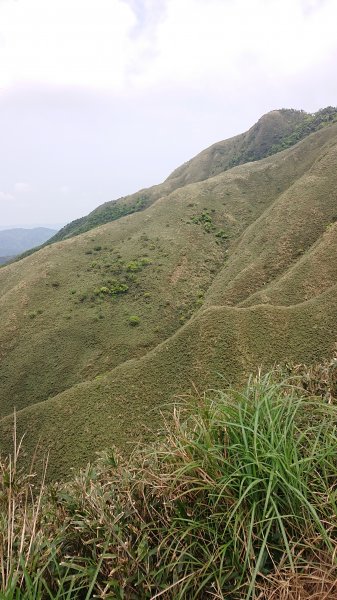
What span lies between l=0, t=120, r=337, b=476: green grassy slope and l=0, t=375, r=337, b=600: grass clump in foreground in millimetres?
8854

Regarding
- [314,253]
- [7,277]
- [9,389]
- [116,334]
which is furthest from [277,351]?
[7,277]

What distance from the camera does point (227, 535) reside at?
500 cm

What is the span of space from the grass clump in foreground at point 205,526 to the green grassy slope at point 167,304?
29.0 feet

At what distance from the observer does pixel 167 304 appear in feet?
241

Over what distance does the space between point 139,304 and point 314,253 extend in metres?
32.3

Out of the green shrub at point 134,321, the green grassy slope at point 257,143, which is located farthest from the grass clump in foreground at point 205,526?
the green grassy slope at point 257,143

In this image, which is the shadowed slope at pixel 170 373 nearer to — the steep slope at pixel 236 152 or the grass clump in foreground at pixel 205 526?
the grass clump in foreground at pixel 205 526

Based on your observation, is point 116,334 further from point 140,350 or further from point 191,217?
point 191,217

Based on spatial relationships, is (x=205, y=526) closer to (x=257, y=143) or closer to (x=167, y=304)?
(x=167, y=304)

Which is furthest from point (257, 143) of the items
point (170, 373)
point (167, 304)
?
point (170, 373)

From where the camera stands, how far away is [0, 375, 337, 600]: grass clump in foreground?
451cm

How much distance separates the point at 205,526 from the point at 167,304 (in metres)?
68.7

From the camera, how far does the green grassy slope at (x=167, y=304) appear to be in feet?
117

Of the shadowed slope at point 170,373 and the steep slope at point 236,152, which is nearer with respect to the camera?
the shadowed slope at point 170,373
